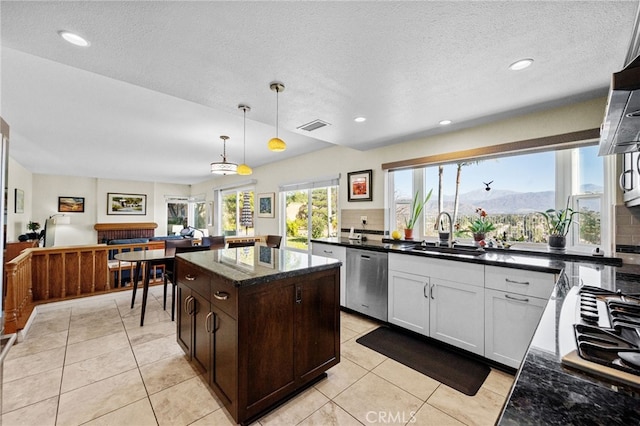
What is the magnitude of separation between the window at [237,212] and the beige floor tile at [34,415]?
15.6 ft

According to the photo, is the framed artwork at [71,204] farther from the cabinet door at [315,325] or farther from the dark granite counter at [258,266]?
the cabinet door at [315,325]

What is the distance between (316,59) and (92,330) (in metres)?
3.50

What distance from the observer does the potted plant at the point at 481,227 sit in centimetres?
277

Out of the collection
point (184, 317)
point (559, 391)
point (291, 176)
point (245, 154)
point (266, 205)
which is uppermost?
point (245, 154)

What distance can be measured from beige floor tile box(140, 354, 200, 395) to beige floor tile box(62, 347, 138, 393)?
18 cm

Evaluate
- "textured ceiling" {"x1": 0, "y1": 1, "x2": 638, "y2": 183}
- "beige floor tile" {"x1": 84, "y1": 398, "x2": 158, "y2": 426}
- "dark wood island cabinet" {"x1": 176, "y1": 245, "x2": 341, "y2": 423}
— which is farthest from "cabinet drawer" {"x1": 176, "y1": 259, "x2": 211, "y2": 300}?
"textured ceiling" {"x1": 0, "y1": 1, "x2": 638, "y2": 183}

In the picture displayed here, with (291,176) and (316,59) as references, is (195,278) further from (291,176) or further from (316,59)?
(291,176)

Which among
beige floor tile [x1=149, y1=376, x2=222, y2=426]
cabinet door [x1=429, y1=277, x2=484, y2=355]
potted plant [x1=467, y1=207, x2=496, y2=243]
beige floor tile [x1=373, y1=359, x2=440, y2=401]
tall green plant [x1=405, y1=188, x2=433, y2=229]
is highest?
tall green plant [x1=405, y1=188, x2=433, y2=229]

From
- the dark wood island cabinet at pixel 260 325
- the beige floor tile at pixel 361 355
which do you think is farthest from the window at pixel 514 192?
the dark wood island cabinet at pixel 260 325

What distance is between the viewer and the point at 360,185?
12.9 feet

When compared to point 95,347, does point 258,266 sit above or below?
above

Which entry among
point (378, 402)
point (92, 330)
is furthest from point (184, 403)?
point (92, 330)

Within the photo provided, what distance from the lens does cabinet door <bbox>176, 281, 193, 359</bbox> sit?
6.95 feet

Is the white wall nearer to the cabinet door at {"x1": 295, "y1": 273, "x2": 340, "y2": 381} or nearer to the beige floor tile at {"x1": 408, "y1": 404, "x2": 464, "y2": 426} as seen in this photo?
the cabinet door at {"x1": 295, "y1": 273, "x2": 340, "y2": 381}
